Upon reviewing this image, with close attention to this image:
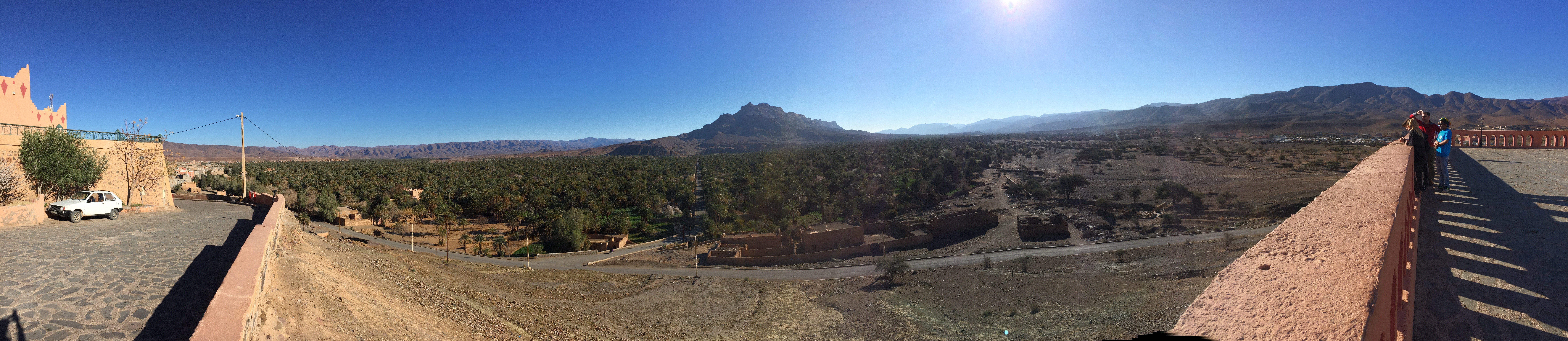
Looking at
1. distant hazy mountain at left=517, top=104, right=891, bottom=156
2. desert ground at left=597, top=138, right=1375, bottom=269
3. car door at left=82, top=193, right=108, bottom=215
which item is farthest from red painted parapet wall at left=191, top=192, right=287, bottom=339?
distant hazy mountain at left=517, top=104, right=891, bottom=156

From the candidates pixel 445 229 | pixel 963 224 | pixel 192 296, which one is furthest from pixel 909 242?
pixel 192 296

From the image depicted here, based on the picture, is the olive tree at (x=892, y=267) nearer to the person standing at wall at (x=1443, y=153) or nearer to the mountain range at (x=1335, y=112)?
the person standing at wall at (x=1443, y=153)

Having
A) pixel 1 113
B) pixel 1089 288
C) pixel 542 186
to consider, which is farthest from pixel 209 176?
pixel 1089 288

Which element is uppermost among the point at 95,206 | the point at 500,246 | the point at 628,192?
the point at 95,206

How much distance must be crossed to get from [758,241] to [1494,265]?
25.3 meters

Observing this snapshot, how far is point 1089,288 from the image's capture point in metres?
18.2

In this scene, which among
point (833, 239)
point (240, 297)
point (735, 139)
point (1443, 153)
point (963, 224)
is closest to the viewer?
point (240, 297)

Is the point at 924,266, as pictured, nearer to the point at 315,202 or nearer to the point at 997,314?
the point at 997,314

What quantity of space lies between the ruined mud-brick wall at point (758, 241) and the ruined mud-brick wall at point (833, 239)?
1303 mm

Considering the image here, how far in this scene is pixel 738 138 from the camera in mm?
155250

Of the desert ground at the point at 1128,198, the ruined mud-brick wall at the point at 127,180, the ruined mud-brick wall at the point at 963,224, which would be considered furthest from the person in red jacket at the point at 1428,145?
the ruined mud-brick wall at the point at 127,180

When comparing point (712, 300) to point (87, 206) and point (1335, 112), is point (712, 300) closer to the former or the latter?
point (87, 206)

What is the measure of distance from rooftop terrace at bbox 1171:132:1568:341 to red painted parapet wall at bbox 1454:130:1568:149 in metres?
15.0

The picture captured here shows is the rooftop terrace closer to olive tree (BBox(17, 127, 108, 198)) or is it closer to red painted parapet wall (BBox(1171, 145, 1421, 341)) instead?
red painted parapet wall (BBox(1171, 145, 1421, 341))
